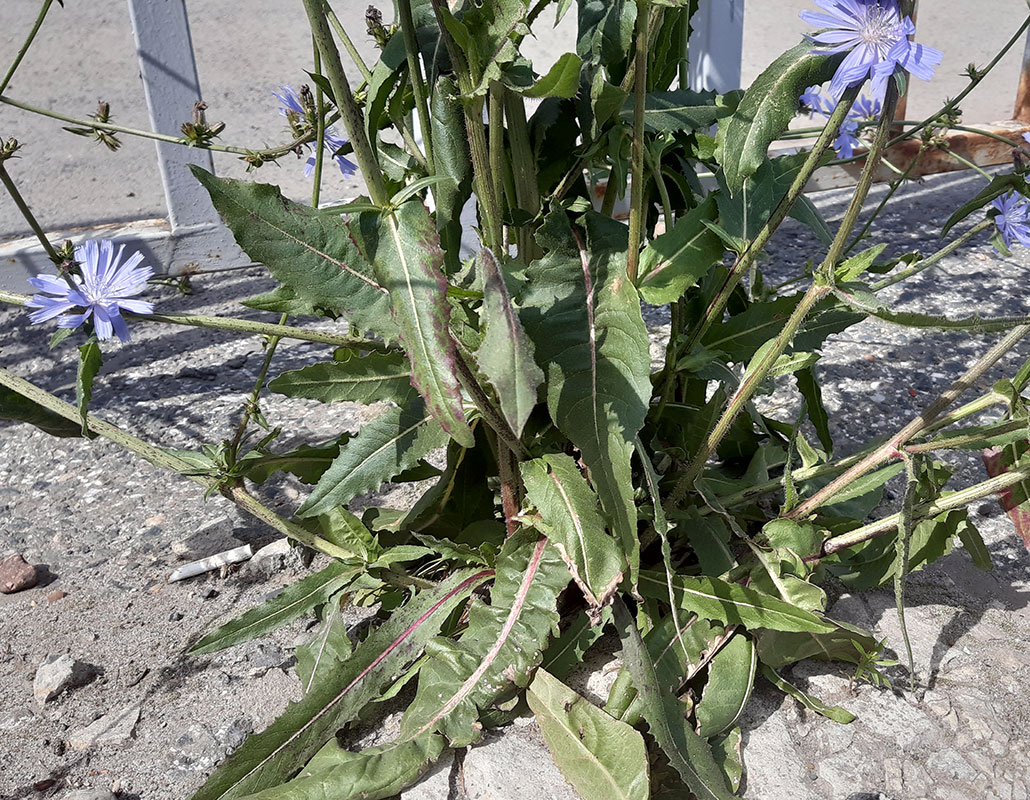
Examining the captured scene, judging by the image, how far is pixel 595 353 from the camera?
116cm

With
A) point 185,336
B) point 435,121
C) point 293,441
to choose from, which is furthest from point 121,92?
point 435,121

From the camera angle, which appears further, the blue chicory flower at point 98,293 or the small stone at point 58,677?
the small stone at point 58,677

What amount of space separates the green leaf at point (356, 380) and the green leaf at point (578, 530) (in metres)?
0.23

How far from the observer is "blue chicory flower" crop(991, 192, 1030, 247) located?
1.41 meters

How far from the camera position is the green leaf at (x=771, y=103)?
3.24 ft

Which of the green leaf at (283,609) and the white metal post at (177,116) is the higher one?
the white metal post at (177,116)

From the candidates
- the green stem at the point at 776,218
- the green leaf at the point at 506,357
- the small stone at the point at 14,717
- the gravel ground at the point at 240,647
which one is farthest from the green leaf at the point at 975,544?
the small stone at the point at 14,717

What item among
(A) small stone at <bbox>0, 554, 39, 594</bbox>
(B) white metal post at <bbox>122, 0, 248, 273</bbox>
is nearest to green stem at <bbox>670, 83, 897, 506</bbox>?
(A) small stone at <bbox>0, 554, 39, 594</bbox>

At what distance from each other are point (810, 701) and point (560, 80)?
35.2 inches

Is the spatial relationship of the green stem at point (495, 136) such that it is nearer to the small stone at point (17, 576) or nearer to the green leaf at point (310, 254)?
the green leaf at point (310, 254)

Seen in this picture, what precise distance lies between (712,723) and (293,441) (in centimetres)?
127

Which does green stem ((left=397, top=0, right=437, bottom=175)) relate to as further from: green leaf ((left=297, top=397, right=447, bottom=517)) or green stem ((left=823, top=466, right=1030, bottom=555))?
green stem ((left=823, top=466, right=1030, bottom=555))

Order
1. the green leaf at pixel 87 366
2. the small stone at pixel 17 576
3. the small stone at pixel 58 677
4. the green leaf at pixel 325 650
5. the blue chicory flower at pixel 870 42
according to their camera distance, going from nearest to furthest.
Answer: the blue chicory flower at pixel 870 42 < the green leaf at pixel 87 366 < the green leaf at pixel 325 650 < the small stone at pixel 58 677 < the small stone at pixel 17 576

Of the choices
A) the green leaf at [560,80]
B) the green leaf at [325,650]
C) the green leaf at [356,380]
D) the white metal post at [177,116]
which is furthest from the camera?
the white metal post at [177,116]
